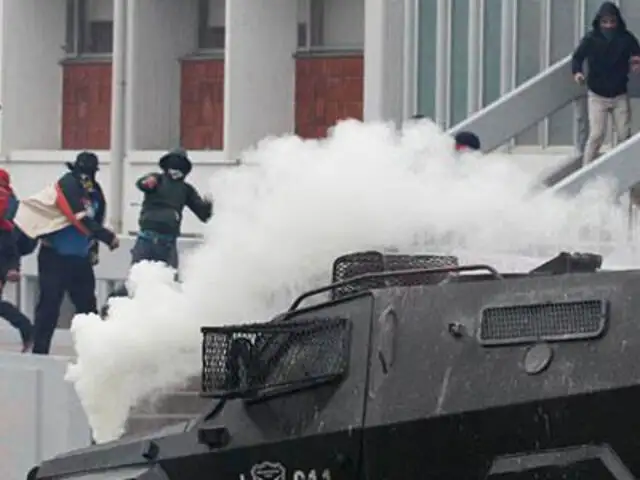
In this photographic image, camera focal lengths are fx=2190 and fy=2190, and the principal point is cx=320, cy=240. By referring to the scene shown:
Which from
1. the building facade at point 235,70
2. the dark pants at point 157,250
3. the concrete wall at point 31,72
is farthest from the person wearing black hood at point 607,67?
the concrete wall at point 31,72

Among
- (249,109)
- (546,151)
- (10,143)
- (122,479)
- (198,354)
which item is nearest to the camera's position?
(122,479)

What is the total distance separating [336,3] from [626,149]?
8144 mm

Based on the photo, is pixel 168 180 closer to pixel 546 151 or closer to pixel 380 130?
pixel 546 151

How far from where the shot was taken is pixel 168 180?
16.6m

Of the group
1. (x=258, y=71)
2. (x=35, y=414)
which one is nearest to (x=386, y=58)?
(x=258, y=71)

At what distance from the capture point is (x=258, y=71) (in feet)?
75.8

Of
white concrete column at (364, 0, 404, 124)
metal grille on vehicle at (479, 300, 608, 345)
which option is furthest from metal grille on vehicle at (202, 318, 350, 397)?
white concrete column at (364, 0, 404, 124)

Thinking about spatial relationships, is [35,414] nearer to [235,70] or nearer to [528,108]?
[528,108]

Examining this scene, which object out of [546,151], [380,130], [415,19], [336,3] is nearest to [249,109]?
[336,3]

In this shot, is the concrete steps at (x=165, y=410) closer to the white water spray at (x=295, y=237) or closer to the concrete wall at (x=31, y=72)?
the white water spray at (x=295, y=237)

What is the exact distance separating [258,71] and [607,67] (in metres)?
6.78

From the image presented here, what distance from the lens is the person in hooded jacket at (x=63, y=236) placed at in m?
16.5

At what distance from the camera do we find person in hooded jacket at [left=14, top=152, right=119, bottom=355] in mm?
16547

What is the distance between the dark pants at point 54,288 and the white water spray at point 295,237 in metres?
5.11
